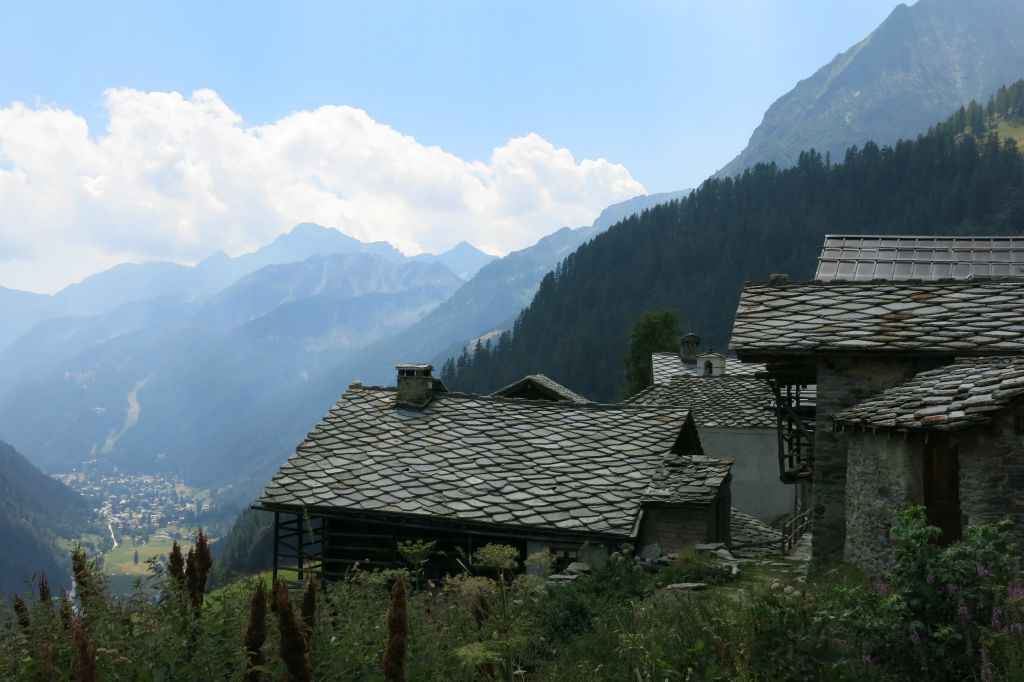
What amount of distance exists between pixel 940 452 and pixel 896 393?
6.02 ft

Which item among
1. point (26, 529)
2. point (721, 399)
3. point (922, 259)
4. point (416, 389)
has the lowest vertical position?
point (26, 529)

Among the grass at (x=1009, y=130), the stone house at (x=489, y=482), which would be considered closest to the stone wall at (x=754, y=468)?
the stone house at (x=489, y=482)

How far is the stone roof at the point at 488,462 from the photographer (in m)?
15.9

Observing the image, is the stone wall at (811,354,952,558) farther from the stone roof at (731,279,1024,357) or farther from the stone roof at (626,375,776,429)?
the stone roof at (626,375,776,429)

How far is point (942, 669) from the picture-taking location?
21.2ft

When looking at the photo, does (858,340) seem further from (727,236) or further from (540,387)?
(727,236)

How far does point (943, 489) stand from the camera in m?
9.54

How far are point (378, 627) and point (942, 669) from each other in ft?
14.2

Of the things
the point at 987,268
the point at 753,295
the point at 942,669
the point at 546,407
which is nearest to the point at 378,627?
the point at 942,669

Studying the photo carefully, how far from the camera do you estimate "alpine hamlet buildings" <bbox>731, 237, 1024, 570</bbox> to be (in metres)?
8.98

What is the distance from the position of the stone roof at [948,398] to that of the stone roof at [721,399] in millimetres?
19155

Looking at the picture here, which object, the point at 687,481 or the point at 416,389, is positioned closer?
the point at 687,481

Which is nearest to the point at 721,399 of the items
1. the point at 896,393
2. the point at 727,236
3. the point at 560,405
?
the point at 560,405

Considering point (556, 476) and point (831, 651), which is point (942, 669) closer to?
point (831, 651)
